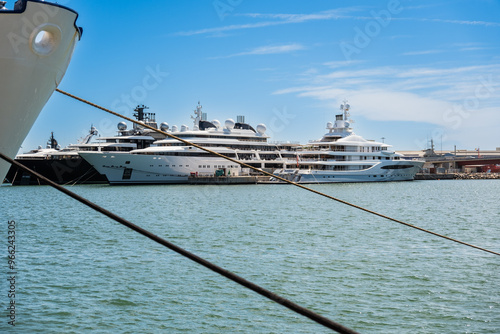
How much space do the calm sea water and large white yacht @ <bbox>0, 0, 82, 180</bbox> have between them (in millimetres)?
3418

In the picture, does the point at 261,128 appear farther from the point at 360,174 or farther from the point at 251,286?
the point at 251,286

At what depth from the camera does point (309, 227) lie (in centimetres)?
2080

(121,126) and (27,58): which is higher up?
(121,126)

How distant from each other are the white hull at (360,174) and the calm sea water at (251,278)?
135ft

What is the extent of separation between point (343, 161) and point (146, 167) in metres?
25.3

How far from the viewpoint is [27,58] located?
23.0 ft

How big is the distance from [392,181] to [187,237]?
5839 cm

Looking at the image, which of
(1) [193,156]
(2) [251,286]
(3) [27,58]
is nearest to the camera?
(2) [251,286]

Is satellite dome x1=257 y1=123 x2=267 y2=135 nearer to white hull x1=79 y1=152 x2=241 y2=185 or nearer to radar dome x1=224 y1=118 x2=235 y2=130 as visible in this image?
radar dome x1=224 y1=118 x2=235 y2=130

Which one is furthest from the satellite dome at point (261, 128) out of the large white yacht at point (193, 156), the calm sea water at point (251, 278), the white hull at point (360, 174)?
the calm sea water at point (251, 278)

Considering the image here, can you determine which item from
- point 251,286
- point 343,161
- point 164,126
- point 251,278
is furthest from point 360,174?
point 251,286

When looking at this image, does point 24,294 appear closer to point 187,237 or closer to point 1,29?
point 1,29

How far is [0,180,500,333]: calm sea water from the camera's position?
8.91 m

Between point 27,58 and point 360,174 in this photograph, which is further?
point 360,174
